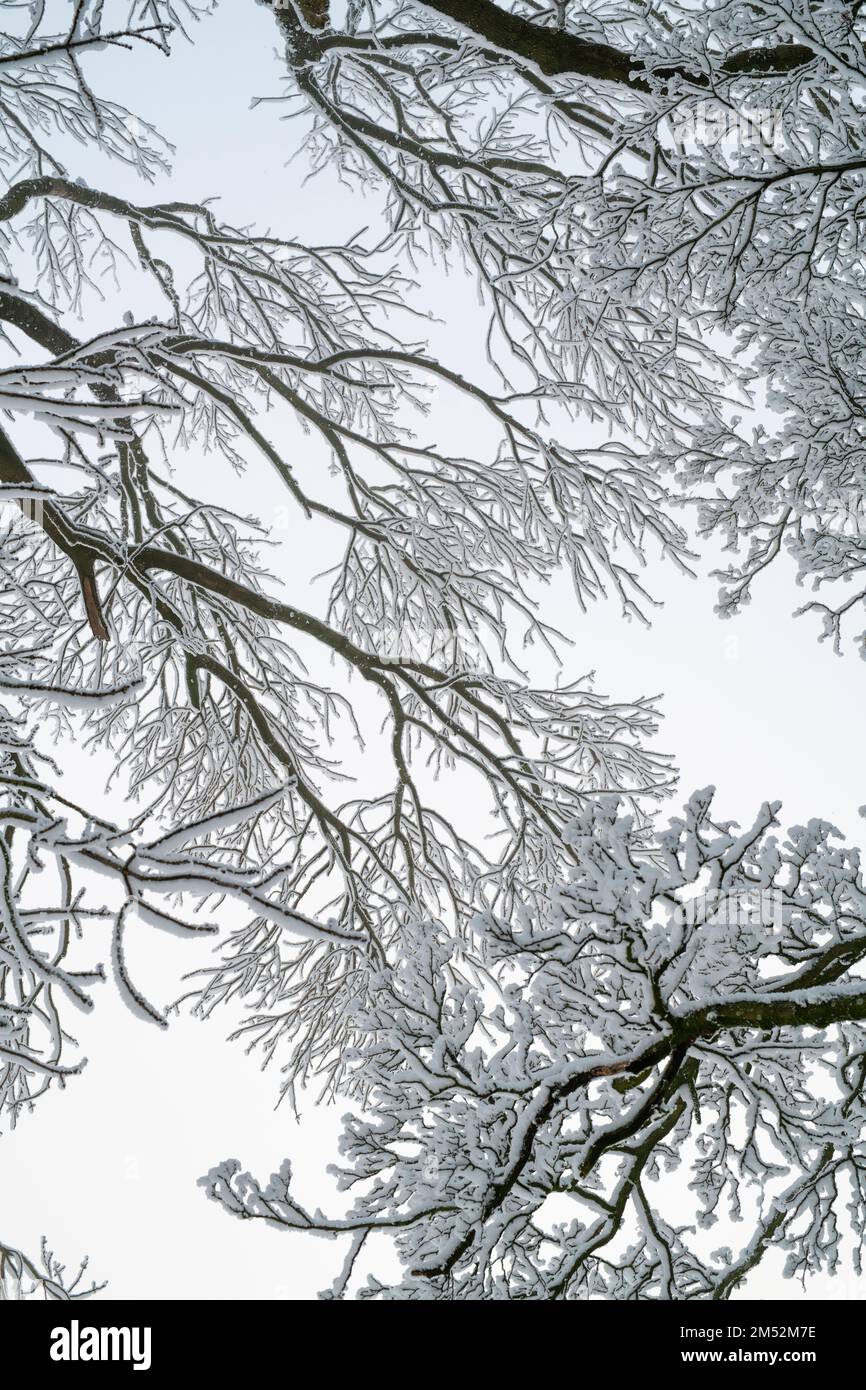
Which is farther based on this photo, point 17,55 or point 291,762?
point 291,762

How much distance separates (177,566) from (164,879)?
2846mm

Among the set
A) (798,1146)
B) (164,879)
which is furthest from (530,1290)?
(164,879)

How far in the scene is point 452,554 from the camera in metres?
4.93

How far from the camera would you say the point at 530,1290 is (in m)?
2.31

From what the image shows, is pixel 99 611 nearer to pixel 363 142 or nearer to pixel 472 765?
pixel 472 765

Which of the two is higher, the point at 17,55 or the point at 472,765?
the point at 472,765

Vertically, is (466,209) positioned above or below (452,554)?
above
